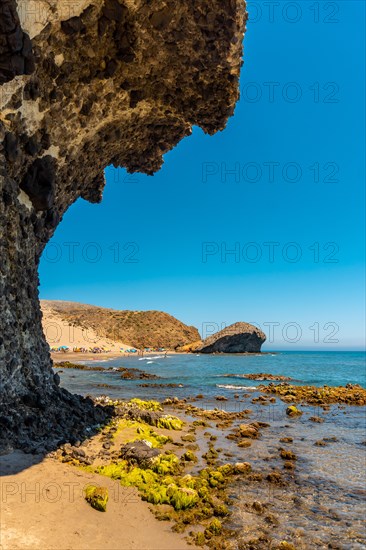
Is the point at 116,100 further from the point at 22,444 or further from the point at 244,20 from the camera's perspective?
the point at 22,444

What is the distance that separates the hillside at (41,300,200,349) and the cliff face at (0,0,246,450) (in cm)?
11225

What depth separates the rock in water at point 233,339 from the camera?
124 meters

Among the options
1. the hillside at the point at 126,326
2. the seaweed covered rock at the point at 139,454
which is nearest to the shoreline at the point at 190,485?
the seaweed covered rock at the point at 139,454

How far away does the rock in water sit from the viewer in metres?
124

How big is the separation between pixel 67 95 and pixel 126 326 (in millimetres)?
138910

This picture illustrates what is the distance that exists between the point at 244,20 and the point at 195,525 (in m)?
19.0

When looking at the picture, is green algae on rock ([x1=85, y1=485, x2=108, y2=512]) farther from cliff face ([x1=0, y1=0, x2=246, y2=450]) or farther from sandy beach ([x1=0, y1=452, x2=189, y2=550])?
cliff face ([x1=0, y1=0, x2=246, y2=450])

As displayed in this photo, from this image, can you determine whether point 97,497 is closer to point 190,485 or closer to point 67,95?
point 190,485

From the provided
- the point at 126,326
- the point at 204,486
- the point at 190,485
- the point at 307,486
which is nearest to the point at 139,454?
the point at 190,485

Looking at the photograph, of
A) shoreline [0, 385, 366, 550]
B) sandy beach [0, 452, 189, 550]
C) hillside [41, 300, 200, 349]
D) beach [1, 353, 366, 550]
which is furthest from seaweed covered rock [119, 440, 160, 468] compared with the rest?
hillside [41, 300, 200, 349]

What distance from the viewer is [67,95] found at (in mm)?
15047

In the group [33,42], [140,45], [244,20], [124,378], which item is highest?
[244,20]

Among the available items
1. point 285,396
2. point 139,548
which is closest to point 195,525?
point 139,548

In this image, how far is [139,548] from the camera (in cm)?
791
